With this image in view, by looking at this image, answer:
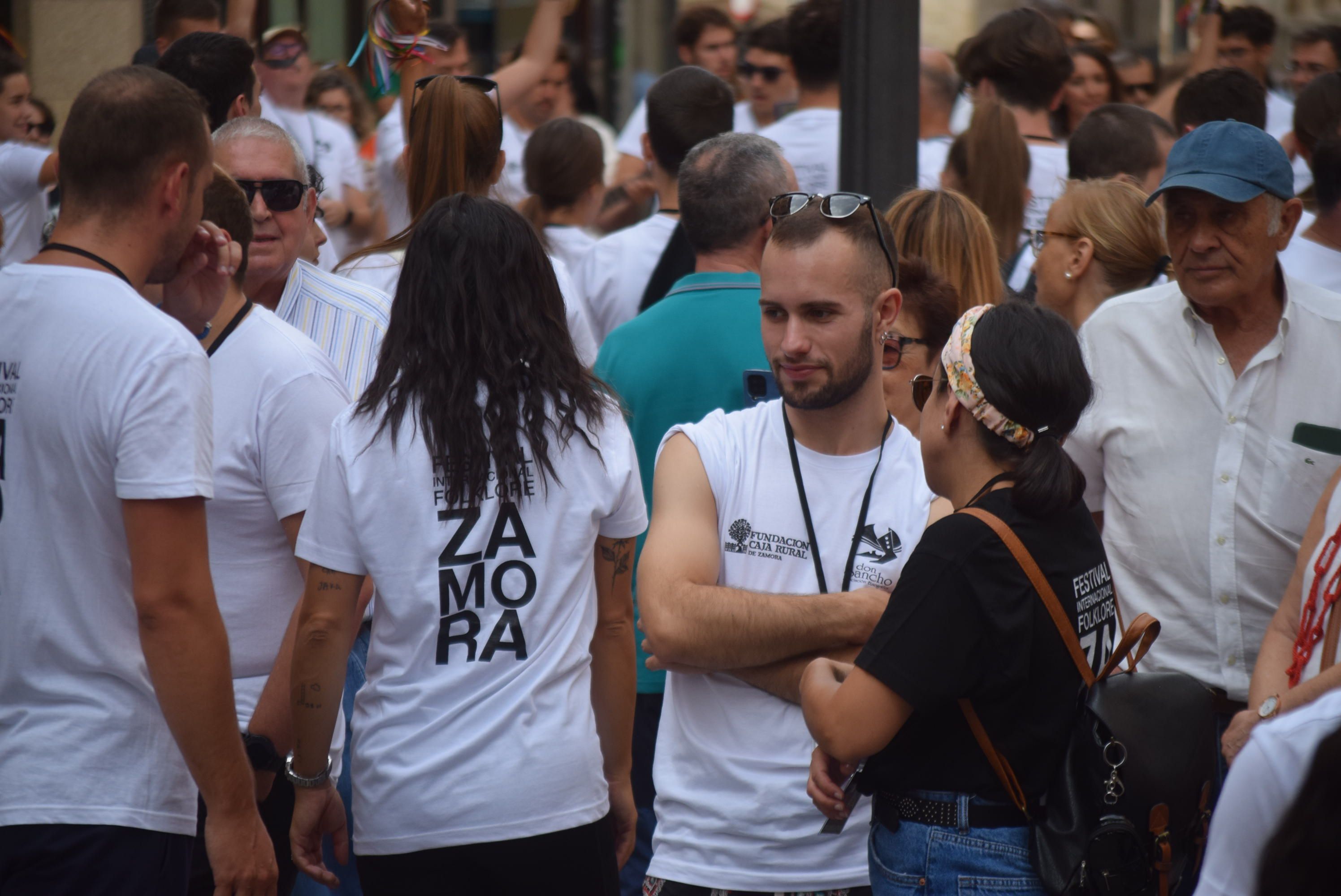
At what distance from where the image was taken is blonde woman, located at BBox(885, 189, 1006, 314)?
15.0 ft

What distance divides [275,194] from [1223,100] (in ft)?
14.1

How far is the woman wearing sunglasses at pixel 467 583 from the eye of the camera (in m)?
3.03

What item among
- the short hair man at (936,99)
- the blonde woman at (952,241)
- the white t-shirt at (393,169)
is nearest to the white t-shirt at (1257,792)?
the blonde woman at (952,241)

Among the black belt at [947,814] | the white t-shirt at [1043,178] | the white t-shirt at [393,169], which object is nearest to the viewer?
the black belt at [947,814]

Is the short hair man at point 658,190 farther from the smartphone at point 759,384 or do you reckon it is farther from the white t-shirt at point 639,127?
the white t-shirt at point 639,127

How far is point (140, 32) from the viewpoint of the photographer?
9586mm

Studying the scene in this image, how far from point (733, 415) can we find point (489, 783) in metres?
1.05

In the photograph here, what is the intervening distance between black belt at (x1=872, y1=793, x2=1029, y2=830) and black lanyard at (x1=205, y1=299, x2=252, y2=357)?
1817 millimetres

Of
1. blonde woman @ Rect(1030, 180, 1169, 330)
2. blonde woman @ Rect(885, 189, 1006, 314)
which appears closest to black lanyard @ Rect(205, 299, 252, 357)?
blonde woman @ Rect(885, 189, 1006, 314)

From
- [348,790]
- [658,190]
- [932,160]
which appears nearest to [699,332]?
[348,790]

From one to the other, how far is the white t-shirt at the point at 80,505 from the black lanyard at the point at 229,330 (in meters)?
0.58

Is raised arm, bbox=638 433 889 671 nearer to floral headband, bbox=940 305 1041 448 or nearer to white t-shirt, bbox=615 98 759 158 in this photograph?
floral headband, bbox=940 305 1041 448

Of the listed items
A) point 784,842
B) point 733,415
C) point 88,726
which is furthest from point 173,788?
point 733,415

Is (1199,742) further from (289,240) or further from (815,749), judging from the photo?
(289,240)
